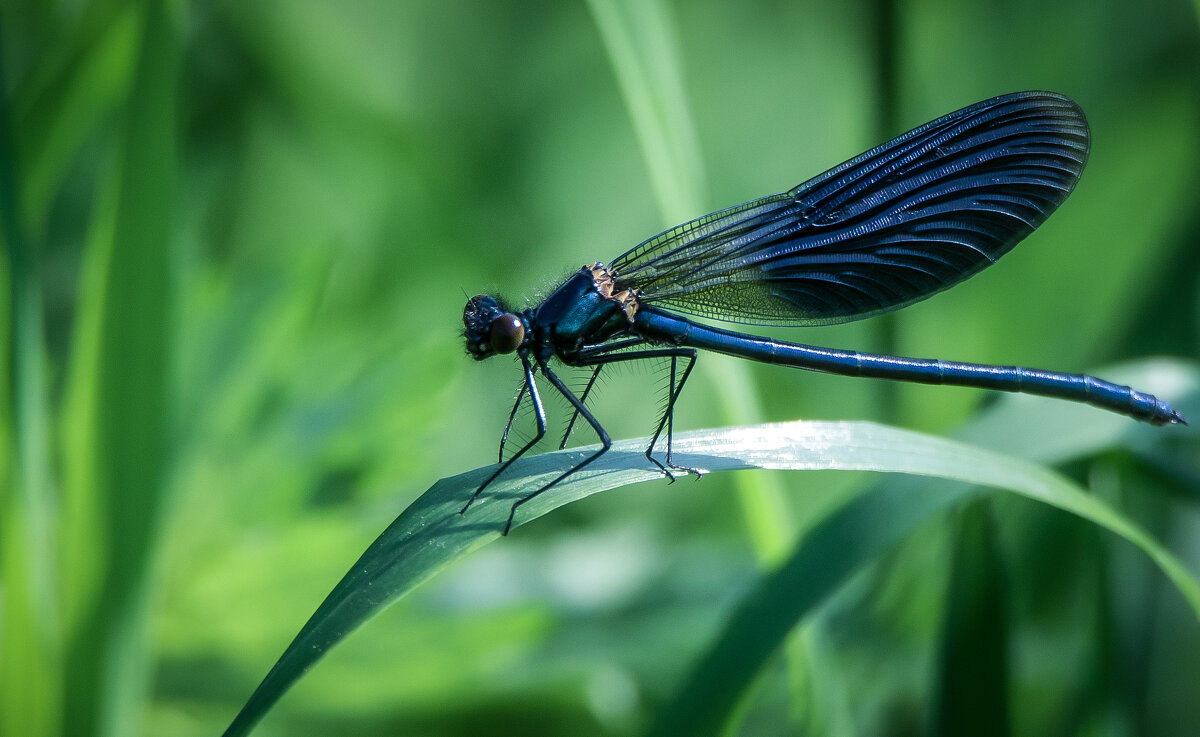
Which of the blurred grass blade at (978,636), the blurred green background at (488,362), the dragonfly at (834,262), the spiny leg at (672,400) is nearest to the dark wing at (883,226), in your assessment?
the dragonfly at (834,262)

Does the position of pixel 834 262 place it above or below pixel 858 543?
above

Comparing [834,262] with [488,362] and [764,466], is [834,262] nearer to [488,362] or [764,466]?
[488,362]

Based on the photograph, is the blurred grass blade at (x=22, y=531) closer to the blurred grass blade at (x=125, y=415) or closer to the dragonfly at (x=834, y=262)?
the blurred grass blade at (x=125, y=415)

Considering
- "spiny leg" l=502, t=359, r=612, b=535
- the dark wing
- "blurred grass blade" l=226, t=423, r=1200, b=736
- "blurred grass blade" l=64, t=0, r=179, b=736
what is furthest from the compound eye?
"blurred grass blade" l=64, t=0, r=179, b=736

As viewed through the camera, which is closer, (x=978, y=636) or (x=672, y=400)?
(x=978, y=636)

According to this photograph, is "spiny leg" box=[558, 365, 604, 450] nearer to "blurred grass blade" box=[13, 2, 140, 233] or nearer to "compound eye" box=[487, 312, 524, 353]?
"compound eye" box=[487, 312, 524, 353]

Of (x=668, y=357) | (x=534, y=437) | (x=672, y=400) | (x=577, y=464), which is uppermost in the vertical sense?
(x=668, y=357)

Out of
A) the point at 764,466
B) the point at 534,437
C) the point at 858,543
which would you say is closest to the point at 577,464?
the point at 534,437
